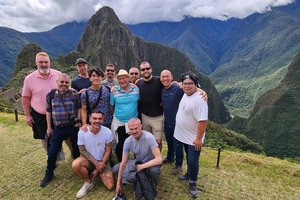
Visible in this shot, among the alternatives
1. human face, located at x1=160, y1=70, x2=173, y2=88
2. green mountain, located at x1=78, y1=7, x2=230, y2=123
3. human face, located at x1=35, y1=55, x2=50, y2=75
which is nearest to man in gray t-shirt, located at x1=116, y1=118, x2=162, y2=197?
human face, located at x1=160, y1=70, x2=173, y2=88

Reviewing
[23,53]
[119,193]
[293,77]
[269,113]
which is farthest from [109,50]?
[119,193]

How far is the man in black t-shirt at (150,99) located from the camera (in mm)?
6930

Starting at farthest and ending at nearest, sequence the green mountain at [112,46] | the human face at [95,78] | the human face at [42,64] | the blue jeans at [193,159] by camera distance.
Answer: the green mountain at [112,46]
the human face at [42,64]
the human face at [95,78]
the blue jeans at [193,159]

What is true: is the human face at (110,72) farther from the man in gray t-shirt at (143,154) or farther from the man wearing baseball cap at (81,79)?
the man in gray t-shirt at (143,154)

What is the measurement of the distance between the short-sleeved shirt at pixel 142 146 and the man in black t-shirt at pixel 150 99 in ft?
3.60

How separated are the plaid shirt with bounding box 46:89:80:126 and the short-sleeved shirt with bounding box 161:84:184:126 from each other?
2.14 metres

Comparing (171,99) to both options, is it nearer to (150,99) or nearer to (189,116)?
(150,99)

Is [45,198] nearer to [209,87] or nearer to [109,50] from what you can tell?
[109,50]

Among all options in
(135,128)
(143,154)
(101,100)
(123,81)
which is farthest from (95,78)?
(143,154)

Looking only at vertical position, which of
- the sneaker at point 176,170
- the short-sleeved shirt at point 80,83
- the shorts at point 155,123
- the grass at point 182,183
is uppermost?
the short-sleeved shirt at point 80,83

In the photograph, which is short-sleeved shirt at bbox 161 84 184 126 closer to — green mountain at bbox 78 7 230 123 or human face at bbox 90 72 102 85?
human face at bbox 90 72 102 85

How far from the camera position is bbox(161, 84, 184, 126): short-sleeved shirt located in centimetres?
674

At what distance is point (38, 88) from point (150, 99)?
276 centimetres

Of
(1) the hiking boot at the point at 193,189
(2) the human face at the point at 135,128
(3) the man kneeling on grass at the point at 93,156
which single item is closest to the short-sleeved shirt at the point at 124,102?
(3) the man kneeling on grass at the point at 93,156
